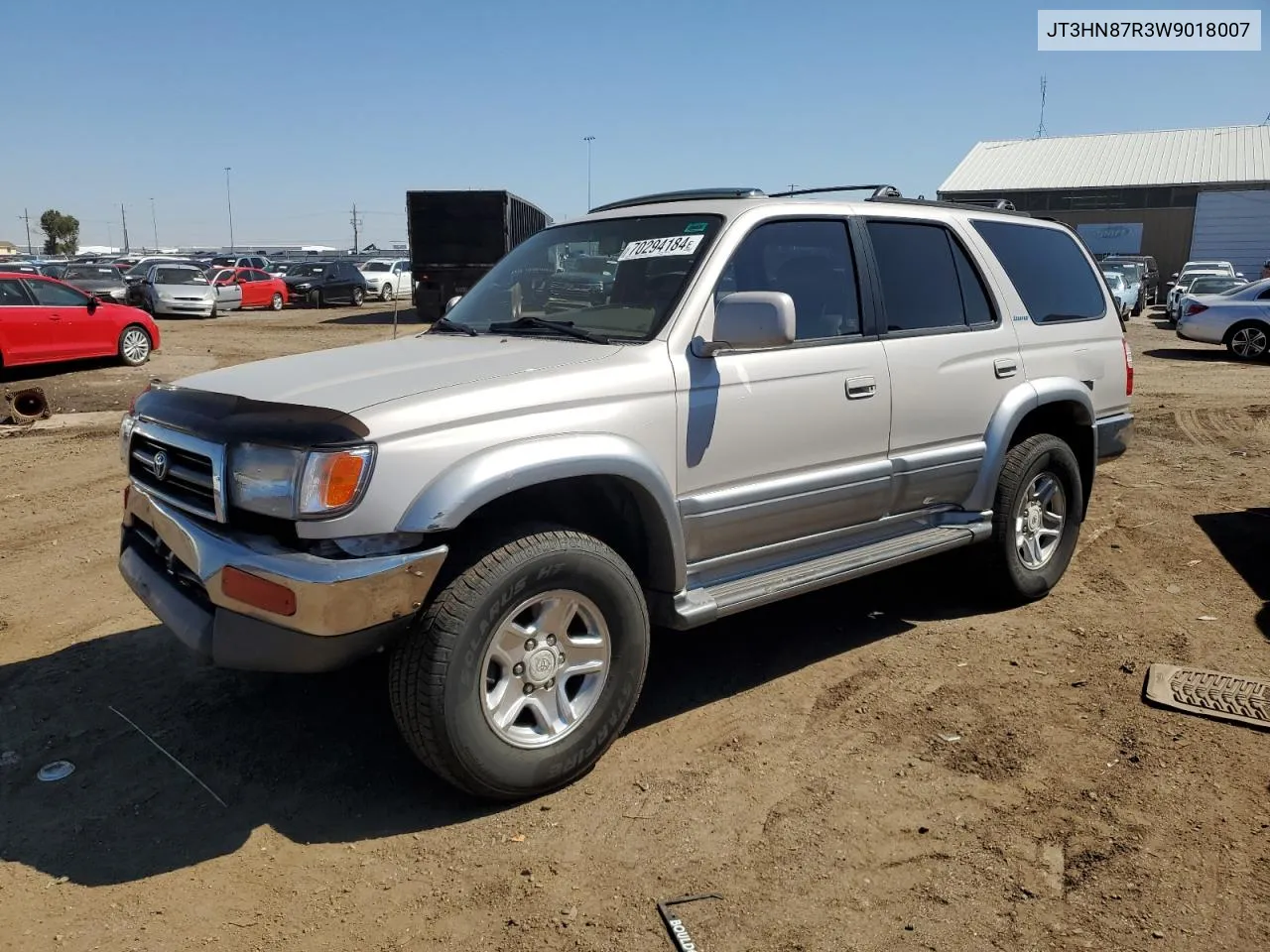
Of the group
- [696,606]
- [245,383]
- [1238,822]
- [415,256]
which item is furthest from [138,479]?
[415,256]

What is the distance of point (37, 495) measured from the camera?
7.41 m

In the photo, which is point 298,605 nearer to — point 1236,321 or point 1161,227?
point 1236,321

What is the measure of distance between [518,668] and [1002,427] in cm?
278

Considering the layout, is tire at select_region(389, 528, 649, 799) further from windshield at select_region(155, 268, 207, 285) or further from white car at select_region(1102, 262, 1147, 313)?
white car at select_region(1102, 262, 1147, 313)

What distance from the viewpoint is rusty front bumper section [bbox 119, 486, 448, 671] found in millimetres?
2814

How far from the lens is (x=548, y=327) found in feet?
13.0

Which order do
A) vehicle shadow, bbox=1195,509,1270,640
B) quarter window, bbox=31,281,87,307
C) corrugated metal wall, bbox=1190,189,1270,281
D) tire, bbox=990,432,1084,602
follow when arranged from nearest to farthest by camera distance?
tire, bbox=990,432,1084,602
vehicle shadow, bbox=1195,509,1270,640
quarter window, bbox=31,281,87,307
corrugated metal wall, bbox=1190,189,1270,281

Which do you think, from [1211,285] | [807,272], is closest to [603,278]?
[807,272]

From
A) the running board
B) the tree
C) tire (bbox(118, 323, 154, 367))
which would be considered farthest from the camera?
the tree

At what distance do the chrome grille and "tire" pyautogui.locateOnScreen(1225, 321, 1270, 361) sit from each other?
1822 cm

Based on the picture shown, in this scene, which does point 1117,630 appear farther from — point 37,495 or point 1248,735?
point 37,495

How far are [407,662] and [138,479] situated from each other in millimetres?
1403

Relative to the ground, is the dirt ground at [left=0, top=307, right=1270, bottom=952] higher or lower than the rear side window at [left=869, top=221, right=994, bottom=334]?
lower

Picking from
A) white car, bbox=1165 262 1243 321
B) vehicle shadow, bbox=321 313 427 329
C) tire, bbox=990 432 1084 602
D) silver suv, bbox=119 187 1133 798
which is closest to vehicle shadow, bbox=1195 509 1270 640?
tire, bbox=990 432 1084 602
